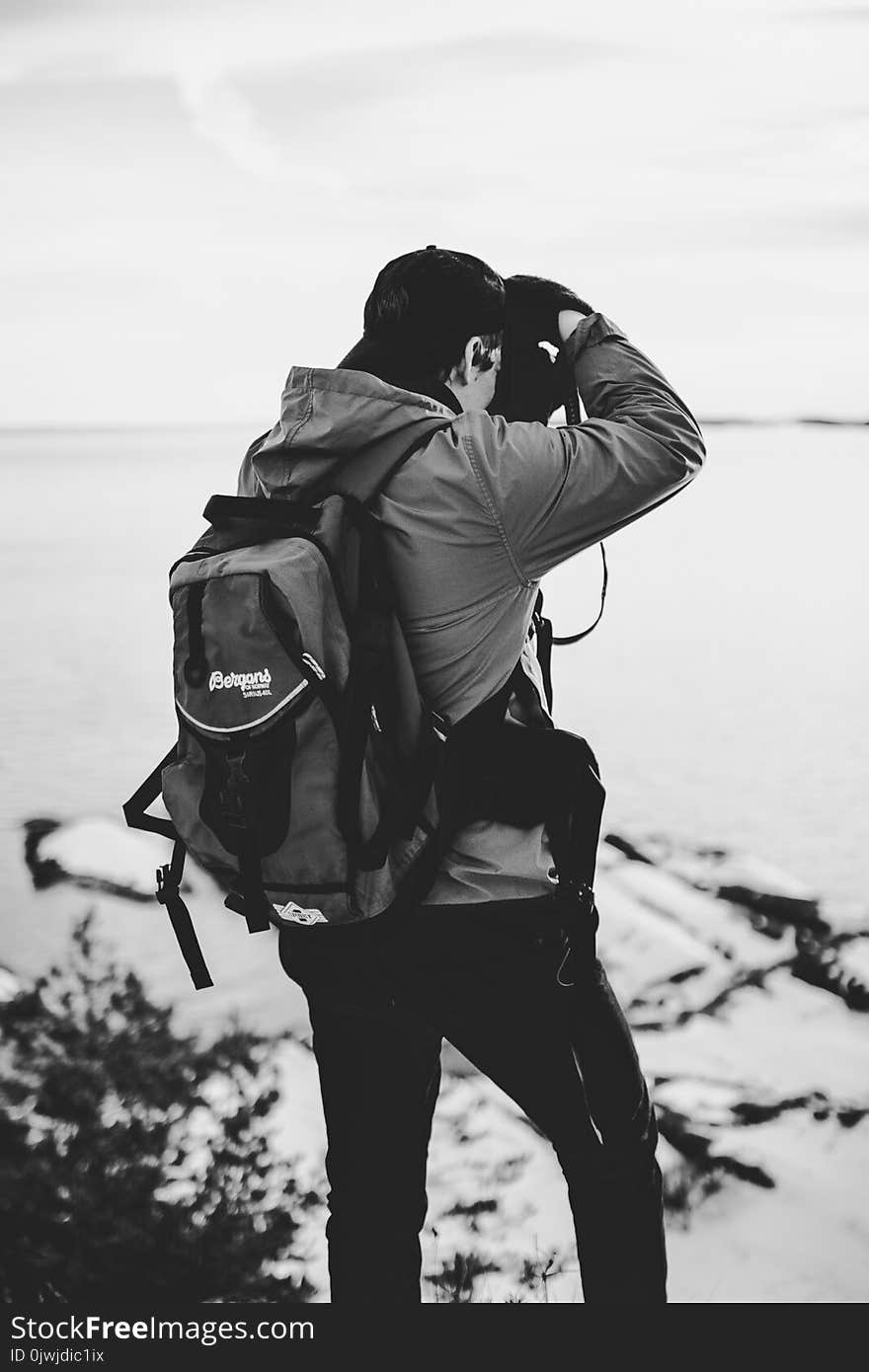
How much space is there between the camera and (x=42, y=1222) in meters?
1.39

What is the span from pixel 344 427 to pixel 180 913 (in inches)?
16.9

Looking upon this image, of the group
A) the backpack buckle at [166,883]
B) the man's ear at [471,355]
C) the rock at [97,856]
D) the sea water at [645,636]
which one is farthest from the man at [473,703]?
the sea water at [645,636]

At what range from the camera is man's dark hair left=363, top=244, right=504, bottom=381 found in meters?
0.87

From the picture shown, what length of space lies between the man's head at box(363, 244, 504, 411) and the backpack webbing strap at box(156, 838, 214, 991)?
439mm

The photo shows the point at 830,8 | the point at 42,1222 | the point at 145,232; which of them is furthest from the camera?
the point at 145,232

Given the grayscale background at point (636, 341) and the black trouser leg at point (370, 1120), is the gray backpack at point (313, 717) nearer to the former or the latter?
the black trouser leg at point (370, 1120)

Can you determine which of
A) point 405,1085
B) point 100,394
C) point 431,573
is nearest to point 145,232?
point 100,394

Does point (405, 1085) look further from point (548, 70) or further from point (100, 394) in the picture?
point (100, 394)

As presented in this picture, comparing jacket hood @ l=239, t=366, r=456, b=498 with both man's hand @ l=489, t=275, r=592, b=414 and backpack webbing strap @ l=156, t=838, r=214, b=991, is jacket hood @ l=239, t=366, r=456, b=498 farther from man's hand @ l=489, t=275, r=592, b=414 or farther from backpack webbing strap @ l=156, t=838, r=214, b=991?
backpack webbing strap @ l=156, t=838, r=214, b=991

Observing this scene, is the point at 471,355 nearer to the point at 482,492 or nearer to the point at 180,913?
the point at 482,492

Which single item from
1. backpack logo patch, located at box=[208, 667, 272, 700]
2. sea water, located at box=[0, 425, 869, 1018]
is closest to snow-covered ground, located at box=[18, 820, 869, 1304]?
sea water, located at box=[0, 425, 869, 1018]

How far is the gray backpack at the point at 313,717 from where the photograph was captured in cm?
85

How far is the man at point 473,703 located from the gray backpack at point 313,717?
30 mm

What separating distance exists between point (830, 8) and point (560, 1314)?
5.99 ft
